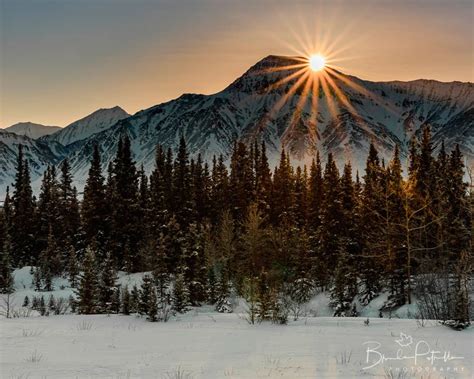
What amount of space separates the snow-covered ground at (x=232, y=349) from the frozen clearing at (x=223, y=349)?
2 centimetres

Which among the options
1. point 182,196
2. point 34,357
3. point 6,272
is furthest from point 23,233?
point 34,357

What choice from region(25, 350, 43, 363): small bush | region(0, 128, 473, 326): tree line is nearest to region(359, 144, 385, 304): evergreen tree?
region(0, 128, 473, 326): tree line

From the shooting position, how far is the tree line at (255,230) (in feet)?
117

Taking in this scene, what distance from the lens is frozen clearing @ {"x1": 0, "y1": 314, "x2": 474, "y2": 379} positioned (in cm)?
923

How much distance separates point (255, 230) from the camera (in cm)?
4591

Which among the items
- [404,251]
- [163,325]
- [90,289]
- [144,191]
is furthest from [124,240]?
[163,325]

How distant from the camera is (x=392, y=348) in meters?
10.9

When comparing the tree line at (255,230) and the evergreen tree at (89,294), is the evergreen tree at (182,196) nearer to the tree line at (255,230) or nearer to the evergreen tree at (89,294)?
the tree line at (255,230)

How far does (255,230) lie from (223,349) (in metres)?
34.8

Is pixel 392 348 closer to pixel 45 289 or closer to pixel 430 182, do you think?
pixel 430 182

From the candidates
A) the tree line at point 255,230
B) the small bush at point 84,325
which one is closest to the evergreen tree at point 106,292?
the tree line at point 255,230

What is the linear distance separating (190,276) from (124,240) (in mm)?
16395

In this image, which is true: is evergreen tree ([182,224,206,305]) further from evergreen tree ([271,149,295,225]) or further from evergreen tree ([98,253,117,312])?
evergreen tree ([271,149,295,225])

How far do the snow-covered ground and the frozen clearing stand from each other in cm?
2
